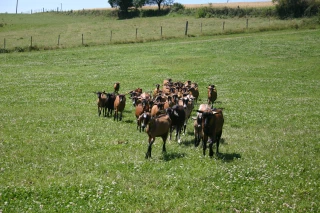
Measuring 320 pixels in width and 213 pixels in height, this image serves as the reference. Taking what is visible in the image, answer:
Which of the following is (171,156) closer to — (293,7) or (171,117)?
(171,117)

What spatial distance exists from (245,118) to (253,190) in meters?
11.0

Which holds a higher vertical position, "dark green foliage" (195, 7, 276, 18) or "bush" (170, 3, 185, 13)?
"bush" (170, 3, 185, 13)

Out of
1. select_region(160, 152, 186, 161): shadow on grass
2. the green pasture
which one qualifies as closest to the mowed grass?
select_region(160, 152, 186, 161): shadow on grass

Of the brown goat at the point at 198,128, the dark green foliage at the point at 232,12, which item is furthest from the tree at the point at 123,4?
the brown goat at the point at 198,128

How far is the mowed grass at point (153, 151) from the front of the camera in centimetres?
1058

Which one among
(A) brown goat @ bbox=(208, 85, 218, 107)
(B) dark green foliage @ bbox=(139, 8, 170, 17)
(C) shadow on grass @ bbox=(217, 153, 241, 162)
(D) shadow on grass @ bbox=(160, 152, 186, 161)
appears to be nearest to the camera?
(C) shadow on grass @ bbox=(217, 153, 241, 162)

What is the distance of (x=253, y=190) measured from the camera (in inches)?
443

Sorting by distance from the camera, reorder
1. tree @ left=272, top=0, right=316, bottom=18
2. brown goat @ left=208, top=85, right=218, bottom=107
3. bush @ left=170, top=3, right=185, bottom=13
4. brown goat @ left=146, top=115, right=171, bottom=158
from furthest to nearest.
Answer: bush @ left=170, top=3, right=185, bottom=13, tree @ left=272, top=0, right=316, bottom=18, brown goat @ left=208, top=85, right=218, bottom=107, brown goat @ left=146, top=115, right=171, bottom=158

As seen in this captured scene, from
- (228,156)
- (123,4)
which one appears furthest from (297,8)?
(228,156)

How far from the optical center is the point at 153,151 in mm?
15227

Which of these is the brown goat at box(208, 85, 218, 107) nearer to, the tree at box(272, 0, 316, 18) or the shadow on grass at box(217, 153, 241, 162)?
the shadow on grass at box(217, 153, 241, 162)

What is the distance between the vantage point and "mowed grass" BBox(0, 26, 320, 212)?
34.7 feet

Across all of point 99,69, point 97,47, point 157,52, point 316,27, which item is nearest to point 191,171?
point 99,69

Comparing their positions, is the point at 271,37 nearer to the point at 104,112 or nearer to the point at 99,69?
the point at 99,69
